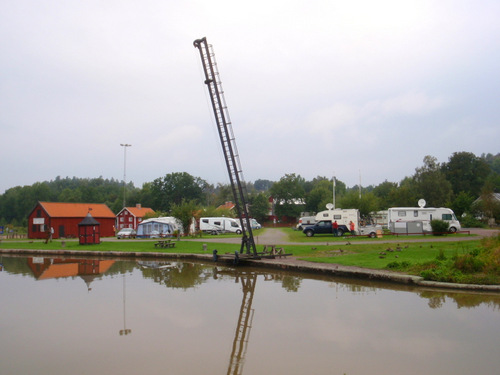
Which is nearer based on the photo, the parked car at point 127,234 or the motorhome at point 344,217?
the motorhome at point 344,217

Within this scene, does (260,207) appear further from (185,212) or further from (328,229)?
(328,229)

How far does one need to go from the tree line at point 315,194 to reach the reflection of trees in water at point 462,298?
2965 cm

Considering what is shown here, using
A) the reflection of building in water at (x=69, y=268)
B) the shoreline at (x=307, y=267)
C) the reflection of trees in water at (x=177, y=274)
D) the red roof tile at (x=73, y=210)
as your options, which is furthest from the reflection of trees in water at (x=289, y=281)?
the red roof tile at (x=73, y=210)

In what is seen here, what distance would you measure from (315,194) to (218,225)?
39308 millimetres

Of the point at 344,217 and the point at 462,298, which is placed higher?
the point at 344,217

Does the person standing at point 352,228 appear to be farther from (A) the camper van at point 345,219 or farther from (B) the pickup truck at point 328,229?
(B) the pickup truck at point 328,229

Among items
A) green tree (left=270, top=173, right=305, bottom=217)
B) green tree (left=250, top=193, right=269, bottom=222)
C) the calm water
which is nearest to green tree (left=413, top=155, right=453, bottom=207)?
green tree (left=270, top=173, right=305, bottom=217)

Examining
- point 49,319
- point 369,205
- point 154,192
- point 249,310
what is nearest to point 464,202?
point 369,205

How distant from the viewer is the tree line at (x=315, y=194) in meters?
54.6

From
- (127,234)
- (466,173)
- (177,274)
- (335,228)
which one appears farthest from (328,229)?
(466,173)

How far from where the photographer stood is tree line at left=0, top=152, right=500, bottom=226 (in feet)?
179

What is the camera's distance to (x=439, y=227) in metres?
34.8

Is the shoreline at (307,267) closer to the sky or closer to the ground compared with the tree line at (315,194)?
closer to the ground

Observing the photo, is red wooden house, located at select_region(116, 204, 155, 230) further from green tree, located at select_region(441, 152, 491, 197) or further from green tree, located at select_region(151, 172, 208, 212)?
green tree, located at select_region(441, 152, 491, 197)
